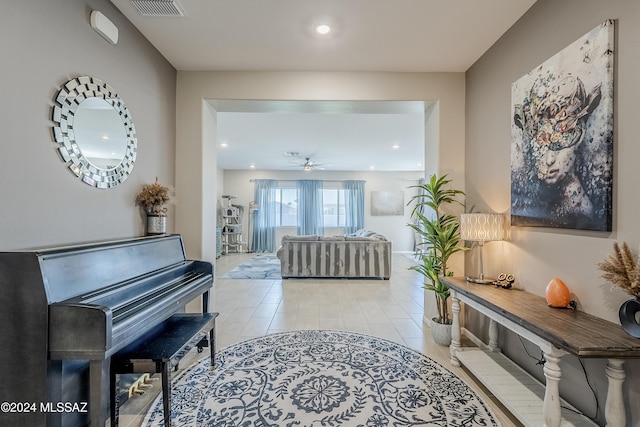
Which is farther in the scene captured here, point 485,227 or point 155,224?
point 155,224

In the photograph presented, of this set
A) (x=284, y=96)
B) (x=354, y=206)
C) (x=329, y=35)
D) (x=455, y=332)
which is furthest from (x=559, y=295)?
(x=354, y=206)

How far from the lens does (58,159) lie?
159cm

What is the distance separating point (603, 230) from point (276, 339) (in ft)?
8.37

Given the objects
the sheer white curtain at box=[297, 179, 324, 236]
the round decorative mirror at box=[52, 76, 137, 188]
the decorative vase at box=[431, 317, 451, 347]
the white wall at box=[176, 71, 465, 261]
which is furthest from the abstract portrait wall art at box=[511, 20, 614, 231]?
the sheer white curtain at box=[297, 179, 324, 236]

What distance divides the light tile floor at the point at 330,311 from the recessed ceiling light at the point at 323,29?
2811 millimetres

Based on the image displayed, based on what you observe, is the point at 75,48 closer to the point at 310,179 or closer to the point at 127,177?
the point at 127,177

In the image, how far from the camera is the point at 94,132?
1852 mm

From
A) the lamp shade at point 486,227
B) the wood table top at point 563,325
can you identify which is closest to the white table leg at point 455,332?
the wood table top at point 563,325

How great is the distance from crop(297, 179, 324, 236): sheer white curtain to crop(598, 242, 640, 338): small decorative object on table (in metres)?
7.96

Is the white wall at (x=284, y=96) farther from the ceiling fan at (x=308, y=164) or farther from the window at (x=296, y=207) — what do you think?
→ the window at (x=296, y=207)

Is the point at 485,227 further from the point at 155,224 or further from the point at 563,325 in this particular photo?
the point at 155,224

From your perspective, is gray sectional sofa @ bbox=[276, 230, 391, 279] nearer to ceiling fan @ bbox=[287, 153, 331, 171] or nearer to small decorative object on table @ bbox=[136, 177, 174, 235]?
ceiling fan @ bbox=[287, 153, 331, 171]

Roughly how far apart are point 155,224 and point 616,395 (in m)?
3.01

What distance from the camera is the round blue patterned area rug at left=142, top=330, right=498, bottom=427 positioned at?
1.71m
